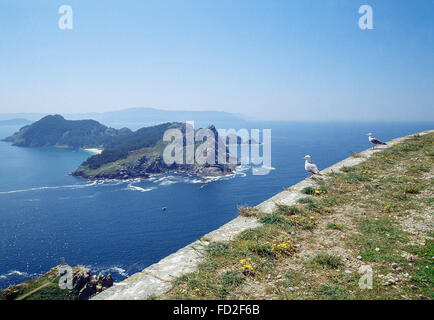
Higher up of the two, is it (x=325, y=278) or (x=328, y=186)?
(x=328, y=186)

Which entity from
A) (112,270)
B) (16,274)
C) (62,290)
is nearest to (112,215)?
(16,274)

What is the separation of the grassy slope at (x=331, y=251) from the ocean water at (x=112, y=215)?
49822 mm

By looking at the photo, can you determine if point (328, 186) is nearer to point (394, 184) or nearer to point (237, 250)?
→ point (394, 184)

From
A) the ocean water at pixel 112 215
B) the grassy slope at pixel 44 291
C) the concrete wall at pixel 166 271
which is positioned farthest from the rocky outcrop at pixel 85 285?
the concrete wall at pixel 166 271

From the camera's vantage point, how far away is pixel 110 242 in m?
62.0

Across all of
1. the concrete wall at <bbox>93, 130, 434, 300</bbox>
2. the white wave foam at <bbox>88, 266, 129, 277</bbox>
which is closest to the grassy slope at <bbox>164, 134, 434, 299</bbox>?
the concrete wall at <bbox>93, 130, 434, 300</bbox>

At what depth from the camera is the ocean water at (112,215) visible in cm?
5547

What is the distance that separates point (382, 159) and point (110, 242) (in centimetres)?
6515

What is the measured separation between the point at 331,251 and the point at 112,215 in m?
83.9

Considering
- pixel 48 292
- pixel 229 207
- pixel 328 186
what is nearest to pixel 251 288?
pixel 328 186

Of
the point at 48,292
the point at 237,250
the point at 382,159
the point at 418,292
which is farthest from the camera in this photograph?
the point at 48,292

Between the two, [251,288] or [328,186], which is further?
[328,186]
